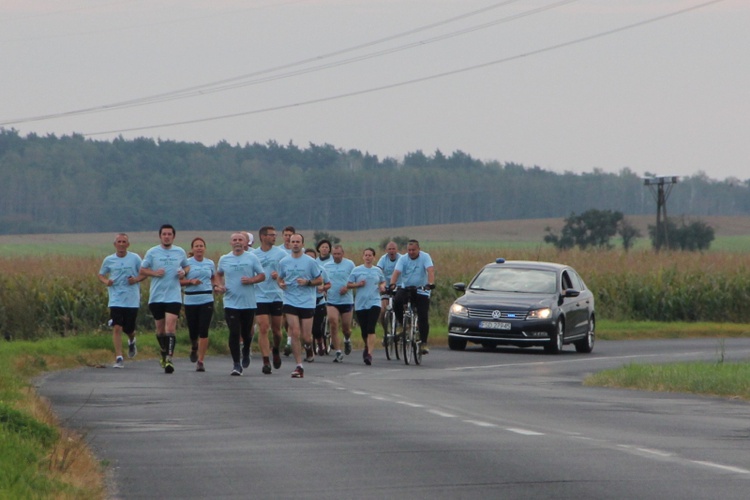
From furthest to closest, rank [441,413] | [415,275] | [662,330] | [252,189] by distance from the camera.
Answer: [252,189] → [662,330] → [415,275] → [441,413]

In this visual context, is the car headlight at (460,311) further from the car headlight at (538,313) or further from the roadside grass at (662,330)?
the roadside grass at (662,330)

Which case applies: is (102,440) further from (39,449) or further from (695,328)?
(695,328)

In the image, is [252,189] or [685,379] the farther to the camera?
[252,189]

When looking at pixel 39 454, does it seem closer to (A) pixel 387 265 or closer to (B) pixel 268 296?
(B) pixel 268 296

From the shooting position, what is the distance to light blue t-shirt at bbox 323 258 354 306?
86.6 ft

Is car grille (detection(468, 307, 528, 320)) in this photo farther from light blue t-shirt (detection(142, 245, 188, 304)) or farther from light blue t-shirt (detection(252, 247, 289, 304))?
light blue t-shirt (detection(142, 245, 188, 304))

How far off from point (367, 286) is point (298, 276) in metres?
4.82

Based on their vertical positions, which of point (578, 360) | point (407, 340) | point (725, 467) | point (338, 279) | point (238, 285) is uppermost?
point (238, 285)

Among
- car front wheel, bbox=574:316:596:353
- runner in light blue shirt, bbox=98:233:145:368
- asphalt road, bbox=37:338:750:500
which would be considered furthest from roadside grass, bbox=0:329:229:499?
car front wheel, bbox=574:316:596:353

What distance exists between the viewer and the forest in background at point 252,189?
492 ft

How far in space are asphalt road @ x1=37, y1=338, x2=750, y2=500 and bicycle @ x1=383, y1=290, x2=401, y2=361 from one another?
3.65 m

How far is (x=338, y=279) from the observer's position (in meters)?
26.4

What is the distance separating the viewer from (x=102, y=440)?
41.8ft

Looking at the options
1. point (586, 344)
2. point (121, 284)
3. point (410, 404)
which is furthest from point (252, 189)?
point (410, 404)
